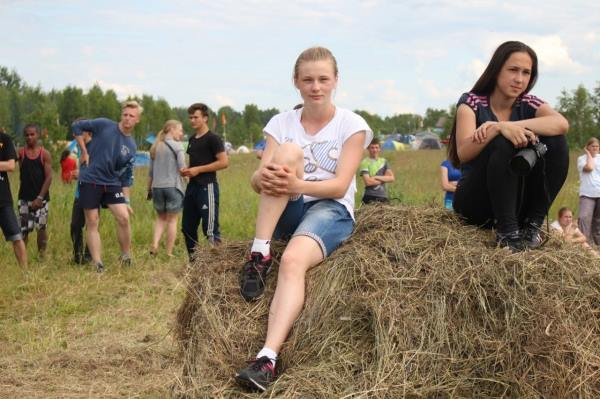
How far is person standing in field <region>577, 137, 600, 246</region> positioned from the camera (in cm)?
1008

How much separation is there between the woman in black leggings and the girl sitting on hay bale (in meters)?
0.63

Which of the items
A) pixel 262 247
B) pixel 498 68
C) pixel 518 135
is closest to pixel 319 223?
pixel 262 247

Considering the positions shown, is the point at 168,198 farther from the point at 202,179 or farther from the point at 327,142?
the point at 327,142

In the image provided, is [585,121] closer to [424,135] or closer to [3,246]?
[3,246]

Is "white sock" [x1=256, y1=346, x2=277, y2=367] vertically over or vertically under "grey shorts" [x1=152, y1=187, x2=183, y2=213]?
over

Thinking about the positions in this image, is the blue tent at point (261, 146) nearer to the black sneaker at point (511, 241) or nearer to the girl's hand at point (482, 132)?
the girl's hand at point (482, 132)

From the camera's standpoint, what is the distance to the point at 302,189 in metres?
3.69

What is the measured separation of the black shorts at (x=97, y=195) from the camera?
8203 millimetres

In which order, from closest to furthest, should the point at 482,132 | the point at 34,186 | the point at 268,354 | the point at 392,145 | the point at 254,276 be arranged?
1. the point at 268,354
2. the point at 254,276
3. the point at 482,132
4. the point at 34,186
5. the point at 392,145

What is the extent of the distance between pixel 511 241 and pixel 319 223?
3.37 feet

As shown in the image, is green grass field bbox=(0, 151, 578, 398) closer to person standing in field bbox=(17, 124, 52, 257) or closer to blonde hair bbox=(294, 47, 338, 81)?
person standing in field bbox=(17, 124, 52, 257)

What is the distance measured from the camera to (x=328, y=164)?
3.99 m

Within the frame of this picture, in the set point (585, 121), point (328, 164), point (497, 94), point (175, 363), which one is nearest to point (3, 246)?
point (175, 363)

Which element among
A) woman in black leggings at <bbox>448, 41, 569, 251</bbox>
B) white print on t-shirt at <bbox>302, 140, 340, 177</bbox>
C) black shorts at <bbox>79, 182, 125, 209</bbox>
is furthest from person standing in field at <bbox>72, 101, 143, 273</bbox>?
woman in black leggings at <bbox>448, 41, 569, 251</bbox>
